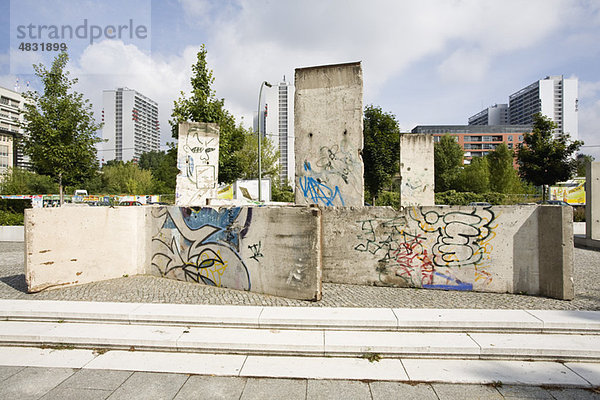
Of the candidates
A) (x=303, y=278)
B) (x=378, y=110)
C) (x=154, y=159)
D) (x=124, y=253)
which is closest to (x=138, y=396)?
(x=303, y=278)

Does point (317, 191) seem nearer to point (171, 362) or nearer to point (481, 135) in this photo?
point (171, 362)

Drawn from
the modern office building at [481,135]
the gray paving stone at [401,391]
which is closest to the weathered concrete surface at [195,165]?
the gray paving stone at [401,391]

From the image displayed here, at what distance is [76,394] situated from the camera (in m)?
3.25

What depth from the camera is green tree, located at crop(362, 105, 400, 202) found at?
23469 mm

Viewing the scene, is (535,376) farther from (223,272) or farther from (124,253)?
(124,253)

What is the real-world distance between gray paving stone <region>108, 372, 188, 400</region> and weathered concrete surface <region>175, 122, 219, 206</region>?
5.55m

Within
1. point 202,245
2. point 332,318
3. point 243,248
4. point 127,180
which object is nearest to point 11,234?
point 202,245

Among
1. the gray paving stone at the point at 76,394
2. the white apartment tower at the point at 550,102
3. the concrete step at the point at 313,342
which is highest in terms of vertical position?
the white apartment tower at the point at 550,102

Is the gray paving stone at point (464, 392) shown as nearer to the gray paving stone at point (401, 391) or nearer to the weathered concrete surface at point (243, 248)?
the gray paving stone at point (401, 391)

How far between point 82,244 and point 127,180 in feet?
144

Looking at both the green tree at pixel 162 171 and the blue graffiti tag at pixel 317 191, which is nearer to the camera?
the blue graffiti tag at pixel 317 191

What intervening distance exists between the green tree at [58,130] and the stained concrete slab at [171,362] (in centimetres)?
1338

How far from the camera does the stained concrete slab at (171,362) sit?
376cm

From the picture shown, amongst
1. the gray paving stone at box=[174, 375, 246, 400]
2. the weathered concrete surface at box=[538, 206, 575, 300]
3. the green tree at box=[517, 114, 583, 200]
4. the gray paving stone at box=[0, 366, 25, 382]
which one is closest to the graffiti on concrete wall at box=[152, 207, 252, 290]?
the gray paving stone at box=[174, 375, 246, 400]
